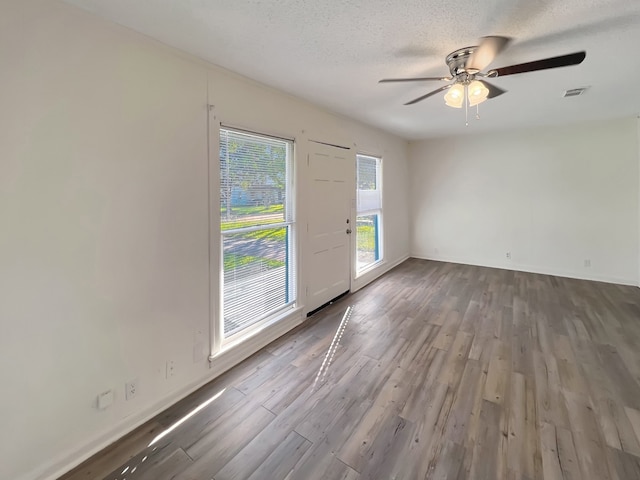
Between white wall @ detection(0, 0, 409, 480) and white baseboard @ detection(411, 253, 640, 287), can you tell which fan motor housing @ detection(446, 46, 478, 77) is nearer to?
white wall @ detection(0, 0, 409, 480)

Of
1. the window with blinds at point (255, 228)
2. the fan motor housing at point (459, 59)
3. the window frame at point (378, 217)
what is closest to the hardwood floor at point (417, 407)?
the window with blinds at point (255, 228)

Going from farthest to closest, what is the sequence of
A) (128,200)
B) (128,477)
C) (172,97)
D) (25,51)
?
(172,97), (128,200), (128,477), (25,51)

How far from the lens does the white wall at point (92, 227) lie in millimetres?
1388

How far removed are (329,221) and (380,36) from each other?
7.11 feet

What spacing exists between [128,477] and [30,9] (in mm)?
2385

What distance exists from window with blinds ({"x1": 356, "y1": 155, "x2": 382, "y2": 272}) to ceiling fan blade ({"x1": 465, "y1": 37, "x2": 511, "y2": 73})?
240cm

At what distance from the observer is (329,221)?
12.2 feet

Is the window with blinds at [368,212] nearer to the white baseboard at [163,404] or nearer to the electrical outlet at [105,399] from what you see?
the white baseboard at [163,404]

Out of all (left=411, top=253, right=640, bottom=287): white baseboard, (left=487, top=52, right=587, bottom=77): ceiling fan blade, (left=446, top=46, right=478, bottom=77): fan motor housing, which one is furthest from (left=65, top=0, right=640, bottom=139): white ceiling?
(left=411, top=253, right=640, bottom=287): white baseboard

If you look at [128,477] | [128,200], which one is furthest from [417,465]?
[128,200]

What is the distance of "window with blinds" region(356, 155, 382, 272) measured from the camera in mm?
4578

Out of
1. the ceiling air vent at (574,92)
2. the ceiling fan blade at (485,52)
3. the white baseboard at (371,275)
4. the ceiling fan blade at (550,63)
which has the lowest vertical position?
the white baseboard at (371,275)

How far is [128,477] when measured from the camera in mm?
1521

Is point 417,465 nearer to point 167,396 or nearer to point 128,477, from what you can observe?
point 128,477
